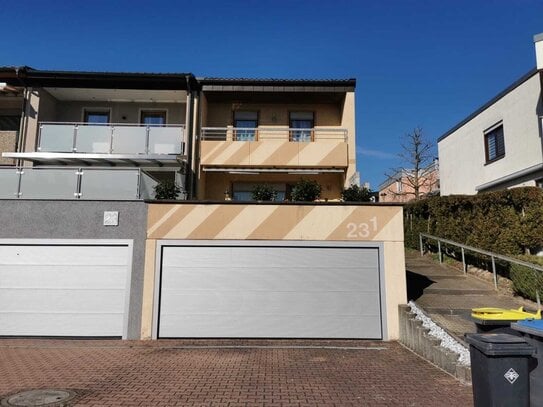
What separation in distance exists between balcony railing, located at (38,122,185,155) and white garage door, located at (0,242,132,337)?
4818mm

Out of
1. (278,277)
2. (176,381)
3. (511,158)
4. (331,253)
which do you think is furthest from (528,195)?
(176,381)

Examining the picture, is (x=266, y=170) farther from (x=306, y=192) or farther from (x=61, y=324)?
(x=61, y=324)

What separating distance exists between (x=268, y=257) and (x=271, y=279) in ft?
1.86

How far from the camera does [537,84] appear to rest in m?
14.2

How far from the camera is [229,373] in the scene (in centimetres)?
740

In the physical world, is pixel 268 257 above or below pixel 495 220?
below

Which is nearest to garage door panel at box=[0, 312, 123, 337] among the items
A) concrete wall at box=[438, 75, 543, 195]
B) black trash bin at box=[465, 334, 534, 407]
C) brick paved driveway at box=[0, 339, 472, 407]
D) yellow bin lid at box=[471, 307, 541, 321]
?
brick paved driveway at box=[0, 339, 472, 407]

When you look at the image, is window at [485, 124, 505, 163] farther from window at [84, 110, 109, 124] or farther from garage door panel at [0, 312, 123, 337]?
window at [84, 110, 109, 124]

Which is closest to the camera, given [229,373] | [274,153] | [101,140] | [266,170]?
[229,373]

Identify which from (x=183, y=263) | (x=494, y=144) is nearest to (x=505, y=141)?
(x=494, y=144)

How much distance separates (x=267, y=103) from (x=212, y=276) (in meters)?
8.64

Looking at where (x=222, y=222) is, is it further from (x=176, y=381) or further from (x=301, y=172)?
(x=301, y=172)

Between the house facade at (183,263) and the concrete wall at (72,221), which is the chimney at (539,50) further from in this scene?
the concrete wall at (72,221)

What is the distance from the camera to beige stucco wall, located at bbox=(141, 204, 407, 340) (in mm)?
10781
